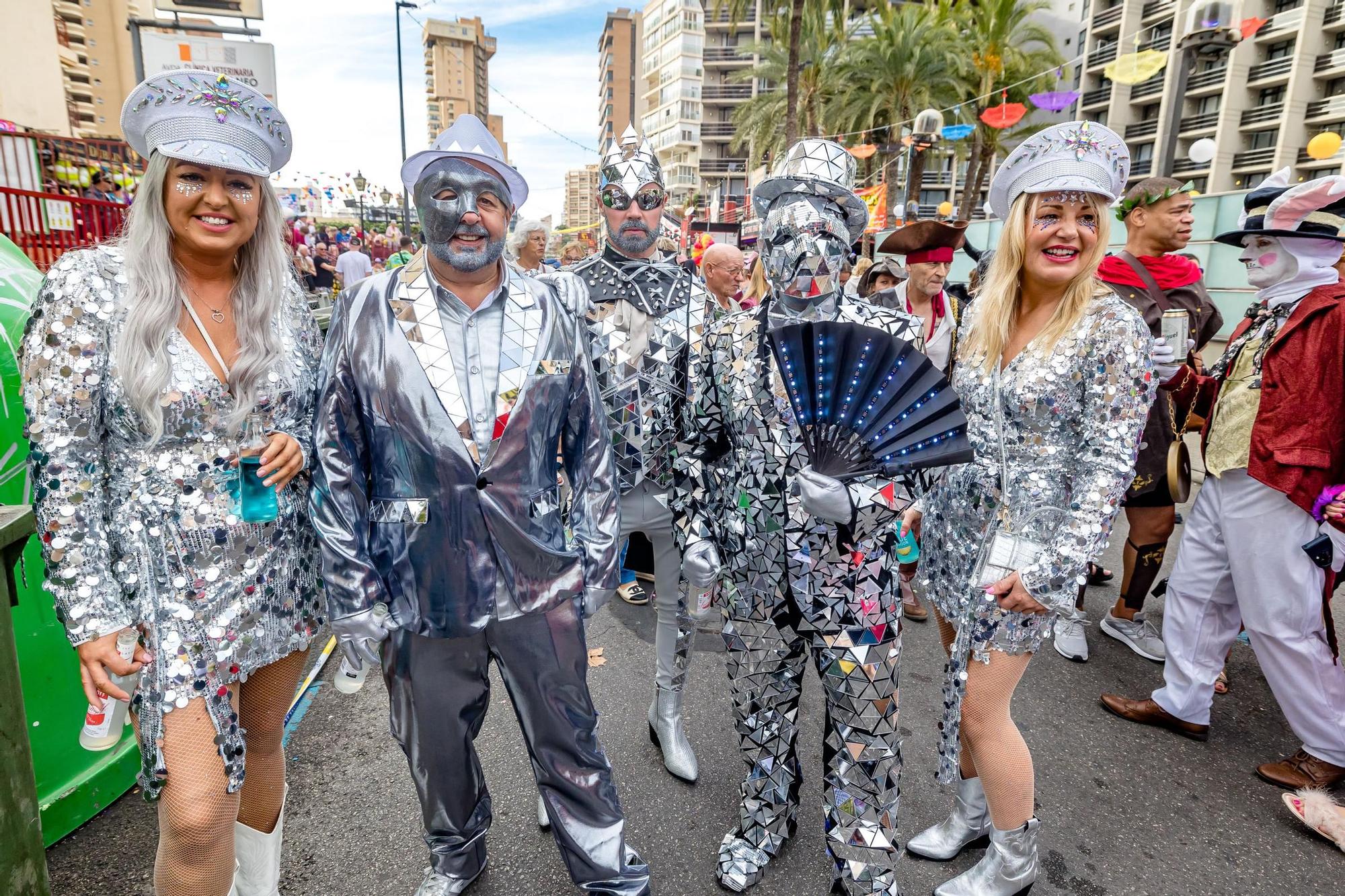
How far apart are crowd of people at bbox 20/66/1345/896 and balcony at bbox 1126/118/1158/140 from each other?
46652 mm

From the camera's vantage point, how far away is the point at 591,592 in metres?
2.13

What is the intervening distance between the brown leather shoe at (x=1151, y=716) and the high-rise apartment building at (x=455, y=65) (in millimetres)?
95109

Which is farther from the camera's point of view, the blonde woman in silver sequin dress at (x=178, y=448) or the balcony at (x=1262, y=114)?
the balcony at (x=1262, y=114)

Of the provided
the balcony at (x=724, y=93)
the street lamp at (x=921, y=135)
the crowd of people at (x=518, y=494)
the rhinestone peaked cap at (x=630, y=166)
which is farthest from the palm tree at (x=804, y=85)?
the balcony at (x=724, y=93)

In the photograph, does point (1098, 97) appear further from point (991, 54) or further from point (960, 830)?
point (960, 830)

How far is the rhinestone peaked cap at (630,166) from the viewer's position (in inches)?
113

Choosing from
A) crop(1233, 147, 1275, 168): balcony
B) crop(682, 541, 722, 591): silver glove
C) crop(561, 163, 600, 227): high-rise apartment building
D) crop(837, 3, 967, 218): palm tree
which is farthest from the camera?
crop(561, 163, 600, 227): high-rise apartment building

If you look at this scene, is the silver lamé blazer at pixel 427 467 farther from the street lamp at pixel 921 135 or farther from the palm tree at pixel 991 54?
the palm tree at pixel 991 54

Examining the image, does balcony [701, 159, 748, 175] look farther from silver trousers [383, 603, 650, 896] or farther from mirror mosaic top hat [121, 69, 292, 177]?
silver trousers [383, 603, 650, 896]

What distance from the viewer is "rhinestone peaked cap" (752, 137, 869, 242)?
2111 millimetres

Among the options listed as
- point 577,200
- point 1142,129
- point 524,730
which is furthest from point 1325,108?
point 577,200

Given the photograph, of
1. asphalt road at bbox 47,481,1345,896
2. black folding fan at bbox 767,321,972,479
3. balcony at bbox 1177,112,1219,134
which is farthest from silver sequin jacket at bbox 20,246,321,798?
balcony at bbox 1177,112,1219,134

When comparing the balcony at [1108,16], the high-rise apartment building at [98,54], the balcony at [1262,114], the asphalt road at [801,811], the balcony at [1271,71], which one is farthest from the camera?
the high-rise apartment building at [98,54]

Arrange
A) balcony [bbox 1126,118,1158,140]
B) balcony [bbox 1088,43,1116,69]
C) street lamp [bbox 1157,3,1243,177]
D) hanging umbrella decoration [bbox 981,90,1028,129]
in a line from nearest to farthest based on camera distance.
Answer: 1. street lamp [bbox 1157,3,1243,177]
2. hanging umbrella decoration [bbox 981,90,1028,129]
3. balcony [bbox 1126,118,1158,140]
4. balcony [bbox 1088,43,1116,69]
